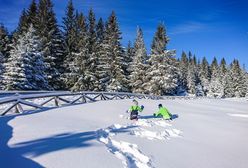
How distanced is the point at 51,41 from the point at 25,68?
1091cm

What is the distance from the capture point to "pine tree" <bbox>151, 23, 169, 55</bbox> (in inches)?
1875

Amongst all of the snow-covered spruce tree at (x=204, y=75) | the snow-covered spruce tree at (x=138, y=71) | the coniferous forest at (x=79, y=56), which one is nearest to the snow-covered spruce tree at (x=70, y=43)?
the coniferous forest at (x=79, y=56)

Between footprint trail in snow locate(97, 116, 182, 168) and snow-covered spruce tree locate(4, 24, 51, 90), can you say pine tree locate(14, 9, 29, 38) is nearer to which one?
snow-covered spruce tree locate(4, 24, 51, 90)

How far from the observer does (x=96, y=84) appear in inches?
1558

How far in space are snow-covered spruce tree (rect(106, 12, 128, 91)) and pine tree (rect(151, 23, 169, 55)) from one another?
7000mm

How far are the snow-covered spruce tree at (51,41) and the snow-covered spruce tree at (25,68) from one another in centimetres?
413

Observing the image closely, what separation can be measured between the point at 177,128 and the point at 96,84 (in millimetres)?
28040

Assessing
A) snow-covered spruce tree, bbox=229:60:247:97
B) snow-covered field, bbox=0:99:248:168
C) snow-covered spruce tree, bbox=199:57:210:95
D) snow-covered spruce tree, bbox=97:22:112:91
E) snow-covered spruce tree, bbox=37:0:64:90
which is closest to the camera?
snow-covered field, bbox=0:99:248:168

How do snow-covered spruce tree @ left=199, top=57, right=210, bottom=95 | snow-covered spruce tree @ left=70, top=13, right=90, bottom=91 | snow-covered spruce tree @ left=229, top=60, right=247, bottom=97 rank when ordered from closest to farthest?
snow-covered spruce tree @ left=70, top=13, right=90, bottom=91
snow-covered spruce tree @ left=229, top=60, right=247, bottom=97
snow-covered spruce tree @ left=199, top=57, right=210, bottom=95

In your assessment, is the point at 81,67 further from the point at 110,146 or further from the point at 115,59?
the point at 110,146

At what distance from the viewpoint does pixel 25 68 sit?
2986 cm

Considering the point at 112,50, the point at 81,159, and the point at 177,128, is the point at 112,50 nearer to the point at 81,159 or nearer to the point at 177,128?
the point at 177,128

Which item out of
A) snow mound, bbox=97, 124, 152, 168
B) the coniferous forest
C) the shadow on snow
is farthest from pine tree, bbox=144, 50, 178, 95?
the shadow on snow

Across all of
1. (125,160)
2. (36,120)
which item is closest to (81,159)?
(125,160)
